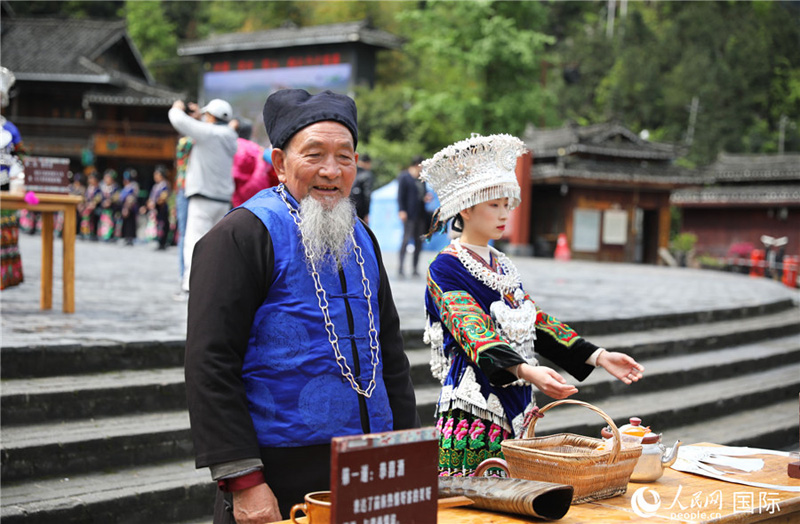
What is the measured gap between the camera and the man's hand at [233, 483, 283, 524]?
201 cm

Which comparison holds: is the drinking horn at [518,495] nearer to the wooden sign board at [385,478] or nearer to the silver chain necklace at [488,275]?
the wooden sign board at [385,478]

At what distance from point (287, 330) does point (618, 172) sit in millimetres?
29401

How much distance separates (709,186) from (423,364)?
109ft

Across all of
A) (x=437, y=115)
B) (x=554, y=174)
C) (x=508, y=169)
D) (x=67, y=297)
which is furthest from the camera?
(x=437, y=115)

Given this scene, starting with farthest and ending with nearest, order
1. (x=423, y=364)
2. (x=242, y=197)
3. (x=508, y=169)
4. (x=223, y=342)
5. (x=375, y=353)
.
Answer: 1. (x=242, y=197)
2. (x=423, y=364)
3. (x=508, y=169)
4. (x=375, y=353)
5. (x=223, y=342)

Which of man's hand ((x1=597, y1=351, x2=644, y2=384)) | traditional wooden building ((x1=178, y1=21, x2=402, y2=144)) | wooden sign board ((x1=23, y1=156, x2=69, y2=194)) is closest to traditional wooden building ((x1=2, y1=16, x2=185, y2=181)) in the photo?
traditional wooden building ((x1=178, y1=21, x2=402, y2=144))

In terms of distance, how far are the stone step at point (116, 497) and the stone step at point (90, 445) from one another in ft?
0.15

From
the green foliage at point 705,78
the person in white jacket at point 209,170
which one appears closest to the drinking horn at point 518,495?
the person in white jacket at point 209,170

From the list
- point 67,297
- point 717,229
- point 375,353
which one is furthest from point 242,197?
point 717,229

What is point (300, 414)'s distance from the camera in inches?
82.5

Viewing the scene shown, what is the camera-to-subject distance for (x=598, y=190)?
3041 centimetres

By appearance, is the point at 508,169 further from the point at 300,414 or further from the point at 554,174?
the point at 554,174

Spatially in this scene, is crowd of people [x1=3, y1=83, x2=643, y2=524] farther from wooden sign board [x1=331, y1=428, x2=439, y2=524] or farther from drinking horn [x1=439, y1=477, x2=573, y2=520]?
wooden sign board [x1=331, y1=428, x2=439, y2=524]

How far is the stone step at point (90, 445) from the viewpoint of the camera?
12.7 feet
